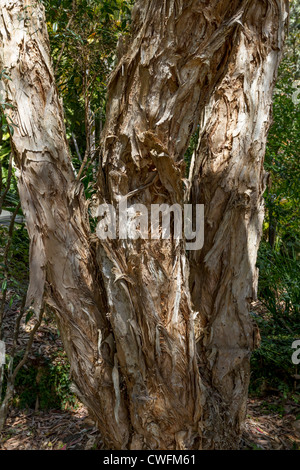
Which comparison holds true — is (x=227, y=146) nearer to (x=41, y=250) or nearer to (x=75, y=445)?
(x=41, y=250)

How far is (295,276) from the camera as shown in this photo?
4215 mm

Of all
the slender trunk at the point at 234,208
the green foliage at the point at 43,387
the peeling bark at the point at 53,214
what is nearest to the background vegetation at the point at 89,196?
the green foliage at the point at 43,387

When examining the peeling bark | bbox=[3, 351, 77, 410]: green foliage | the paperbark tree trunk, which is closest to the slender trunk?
the paperbark tree trunk

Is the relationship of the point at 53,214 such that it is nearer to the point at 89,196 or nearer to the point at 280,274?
the point at 89,196

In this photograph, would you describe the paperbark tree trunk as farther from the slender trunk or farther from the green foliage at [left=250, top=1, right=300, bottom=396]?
the green foliage at [left=250, top=1, right=300, bottom=396]

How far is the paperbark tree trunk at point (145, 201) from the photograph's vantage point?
2.22m

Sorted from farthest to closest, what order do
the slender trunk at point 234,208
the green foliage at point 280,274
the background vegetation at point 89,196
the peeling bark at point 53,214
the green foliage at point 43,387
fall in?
the green foliage at point 280,274
the green foliage at point 43,387
the background vegetation at point 89,196
the slender trunk at point 234,208
the peeling bark at point 53,214

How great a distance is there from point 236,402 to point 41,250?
57.6 inches

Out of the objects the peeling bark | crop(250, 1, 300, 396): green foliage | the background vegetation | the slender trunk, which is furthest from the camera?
crop(250, 1, 300, 396): green foliage

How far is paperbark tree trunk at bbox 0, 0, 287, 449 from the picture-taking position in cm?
222

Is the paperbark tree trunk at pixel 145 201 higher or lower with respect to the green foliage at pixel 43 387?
higher

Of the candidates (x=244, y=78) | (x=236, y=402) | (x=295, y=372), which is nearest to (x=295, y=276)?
(x=295, y=372)

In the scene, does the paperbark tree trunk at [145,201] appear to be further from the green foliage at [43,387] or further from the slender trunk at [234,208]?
the green foliage at [43,387]

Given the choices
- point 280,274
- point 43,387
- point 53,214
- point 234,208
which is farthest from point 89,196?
point 280,274
